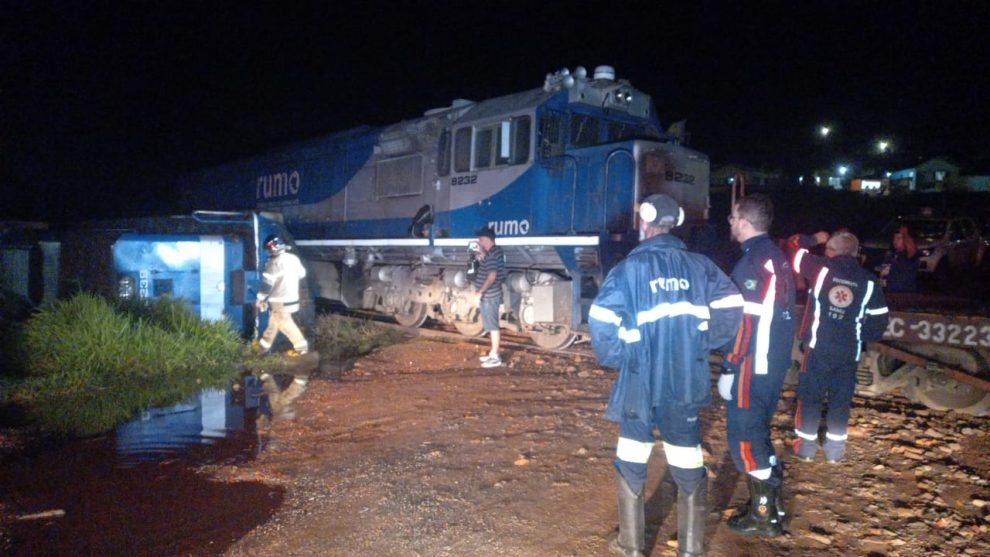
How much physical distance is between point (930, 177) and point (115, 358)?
55.1 meters

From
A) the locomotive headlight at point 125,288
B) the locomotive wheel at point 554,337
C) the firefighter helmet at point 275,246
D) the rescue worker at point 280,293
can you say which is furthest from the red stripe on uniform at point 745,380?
the locomotive headlight at point 125,288

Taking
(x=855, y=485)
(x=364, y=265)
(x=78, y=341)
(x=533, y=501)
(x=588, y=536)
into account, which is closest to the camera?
(x=588, y=536)

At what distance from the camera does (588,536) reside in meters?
3.46

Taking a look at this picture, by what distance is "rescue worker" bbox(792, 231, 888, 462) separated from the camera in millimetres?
4441

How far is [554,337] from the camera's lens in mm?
8641

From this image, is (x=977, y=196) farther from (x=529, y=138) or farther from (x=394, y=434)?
(x=394, y=434)

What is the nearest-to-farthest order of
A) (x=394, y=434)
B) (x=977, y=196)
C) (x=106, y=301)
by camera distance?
(x=394, y=434) → (x=106, y=301) → (x=977, y=196)

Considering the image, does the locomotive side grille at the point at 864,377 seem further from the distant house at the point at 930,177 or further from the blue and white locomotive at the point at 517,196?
the distant house at the point at 930,177

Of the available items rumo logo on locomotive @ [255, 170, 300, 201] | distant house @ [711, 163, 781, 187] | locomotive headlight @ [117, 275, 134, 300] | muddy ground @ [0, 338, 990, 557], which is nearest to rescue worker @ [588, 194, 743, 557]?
muddy ground @ [0, 338, 990, 557]

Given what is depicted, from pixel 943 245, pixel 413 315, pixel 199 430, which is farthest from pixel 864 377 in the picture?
pixel 943 245

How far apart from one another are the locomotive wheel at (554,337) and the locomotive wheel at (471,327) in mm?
1182

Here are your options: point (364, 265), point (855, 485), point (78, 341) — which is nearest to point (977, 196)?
point (364, 265)

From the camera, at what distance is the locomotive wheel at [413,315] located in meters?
10.8

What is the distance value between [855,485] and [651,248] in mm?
2396
